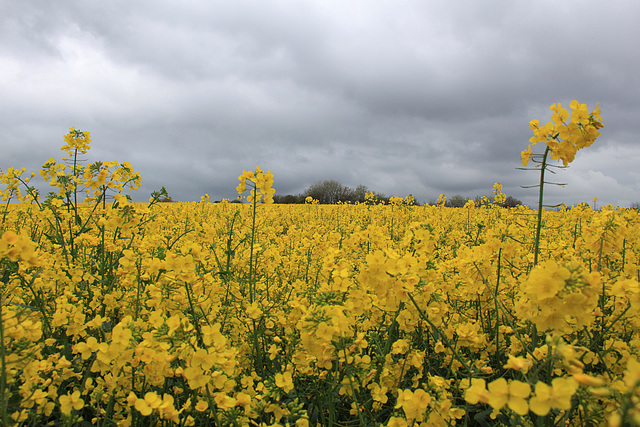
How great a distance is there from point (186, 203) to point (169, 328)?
1169cm

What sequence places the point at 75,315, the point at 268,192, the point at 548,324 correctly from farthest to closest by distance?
the point at 268,192, the point at 75,315, the point at 548,324

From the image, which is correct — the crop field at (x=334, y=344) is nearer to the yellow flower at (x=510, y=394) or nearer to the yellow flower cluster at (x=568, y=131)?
the yellow flower at (x=510, y=394)

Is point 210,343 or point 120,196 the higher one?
point 120,196

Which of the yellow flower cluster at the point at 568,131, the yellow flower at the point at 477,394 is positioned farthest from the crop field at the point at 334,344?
the yellow flower cluster at the point at 568,131

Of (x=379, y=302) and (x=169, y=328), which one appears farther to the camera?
(x=379, y=302)

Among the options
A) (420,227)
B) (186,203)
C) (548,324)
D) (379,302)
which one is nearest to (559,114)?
(420,227)

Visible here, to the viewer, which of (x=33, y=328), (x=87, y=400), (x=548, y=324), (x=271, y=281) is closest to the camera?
(x=548, y=324)

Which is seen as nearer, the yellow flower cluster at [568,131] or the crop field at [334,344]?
the crop field at [334,344]

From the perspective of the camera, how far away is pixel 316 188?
60656 millimetres

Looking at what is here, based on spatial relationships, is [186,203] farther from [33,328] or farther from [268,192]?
[33,328]

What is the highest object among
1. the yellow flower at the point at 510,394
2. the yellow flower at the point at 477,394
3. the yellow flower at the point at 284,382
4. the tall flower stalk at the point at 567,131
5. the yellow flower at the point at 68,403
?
the tall flower stalk at the point at 567,131

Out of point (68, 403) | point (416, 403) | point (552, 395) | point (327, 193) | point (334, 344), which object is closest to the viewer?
point (552, 395)

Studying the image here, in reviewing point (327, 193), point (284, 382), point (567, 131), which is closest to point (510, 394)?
point (284, 382)

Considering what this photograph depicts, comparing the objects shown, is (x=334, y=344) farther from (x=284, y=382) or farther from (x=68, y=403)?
(x=68, y=403)
